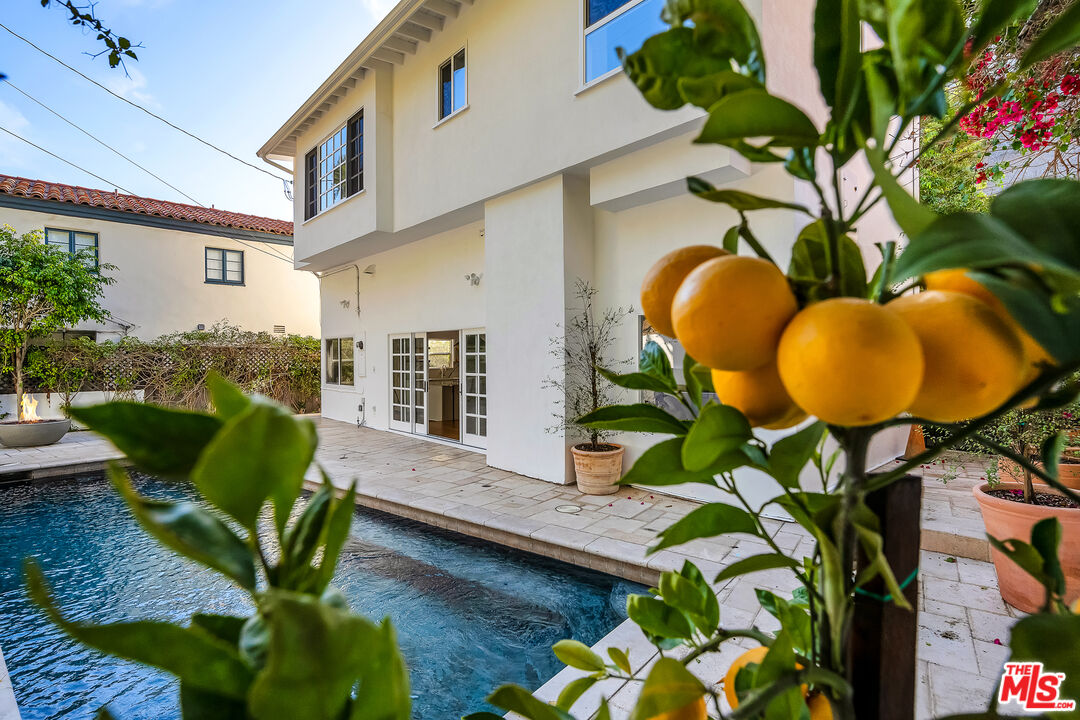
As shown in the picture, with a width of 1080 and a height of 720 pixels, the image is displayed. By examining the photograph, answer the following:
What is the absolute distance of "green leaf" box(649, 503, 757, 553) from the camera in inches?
19.3

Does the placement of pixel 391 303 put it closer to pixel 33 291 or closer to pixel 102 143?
pixel 33 291

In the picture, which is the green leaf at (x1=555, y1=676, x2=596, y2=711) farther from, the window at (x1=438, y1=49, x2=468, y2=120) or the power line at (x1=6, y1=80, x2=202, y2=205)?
the power line at (x1=6, y1=80, x2=202, y2=205)

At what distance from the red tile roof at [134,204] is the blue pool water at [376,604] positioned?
8678mm

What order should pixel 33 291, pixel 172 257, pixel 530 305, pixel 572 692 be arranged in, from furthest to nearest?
pixel 172 257 → pixel 33 291 → pixel 530 305 → pixel 572 692

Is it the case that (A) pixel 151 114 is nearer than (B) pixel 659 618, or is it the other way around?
(B) pixel 659 618

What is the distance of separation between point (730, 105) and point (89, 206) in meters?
14.7

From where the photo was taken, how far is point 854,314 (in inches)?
11.3

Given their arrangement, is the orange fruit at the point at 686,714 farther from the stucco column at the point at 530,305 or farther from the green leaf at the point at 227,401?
the stucco column at the point at 530,305

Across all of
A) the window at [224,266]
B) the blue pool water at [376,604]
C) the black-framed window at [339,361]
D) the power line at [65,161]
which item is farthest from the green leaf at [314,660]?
the window at [224,266]

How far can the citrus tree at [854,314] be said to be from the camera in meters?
0.26

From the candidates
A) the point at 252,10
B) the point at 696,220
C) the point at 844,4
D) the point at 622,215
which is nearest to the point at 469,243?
the point at 622,215

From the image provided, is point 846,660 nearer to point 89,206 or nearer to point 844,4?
point 844,4

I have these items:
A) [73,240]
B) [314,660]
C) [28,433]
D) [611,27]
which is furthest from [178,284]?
[314,660]

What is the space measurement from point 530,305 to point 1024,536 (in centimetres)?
445
